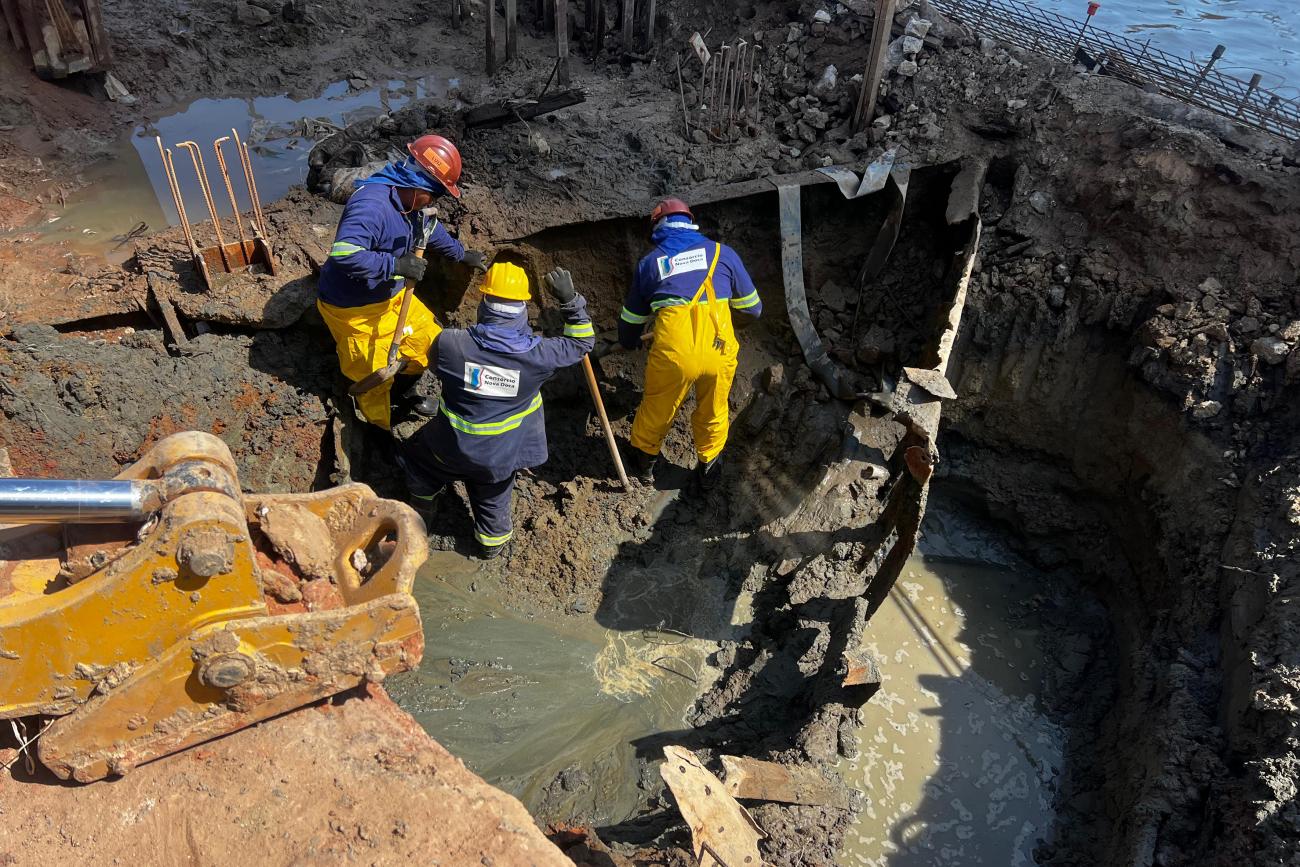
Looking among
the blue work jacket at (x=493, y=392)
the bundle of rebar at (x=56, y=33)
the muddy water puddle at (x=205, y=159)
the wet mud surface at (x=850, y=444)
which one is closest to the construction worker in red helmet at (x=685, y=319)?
the blue work jacket at (x=493, y=392)

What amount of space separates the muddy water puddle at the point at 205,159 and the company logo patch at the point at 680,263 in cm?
320

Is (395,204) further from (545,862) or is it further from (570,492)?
(545,862)

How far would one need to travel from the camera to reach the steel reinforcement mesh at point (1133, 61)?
221 inches

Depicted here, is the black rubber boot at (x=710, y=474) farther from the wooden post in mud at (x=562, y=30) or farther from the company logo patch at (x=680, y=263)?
the wooden post in mud at (x=562, y=30)

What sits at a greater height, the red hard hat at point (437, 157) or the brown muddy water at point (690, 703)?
the red hard hat at point (437, 157)

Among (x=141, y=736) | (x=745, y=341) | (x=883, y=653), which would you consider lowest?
(x=883, y=653)

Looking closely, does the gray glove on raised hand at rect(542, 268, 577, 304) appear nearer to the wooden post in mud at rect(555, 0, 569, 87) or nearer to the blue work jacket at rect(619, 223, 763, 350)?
the blue work jacket at rect(619, 223, 763, 350)

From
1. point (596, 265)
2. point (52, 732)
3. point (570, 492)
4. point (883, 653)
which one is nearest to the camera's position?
point (52, 732)

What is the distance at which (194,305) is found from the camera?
15.9 feet

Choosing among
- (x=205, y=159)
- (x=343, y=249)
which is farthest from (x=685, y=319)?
(x=205, y=159)

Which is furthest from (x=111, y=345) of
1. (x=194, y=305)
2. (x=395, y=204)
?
(x=395, y=204)

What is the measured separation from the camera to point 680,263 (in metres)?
4.86

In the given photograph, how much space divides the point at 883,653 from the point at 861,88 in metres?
4.53

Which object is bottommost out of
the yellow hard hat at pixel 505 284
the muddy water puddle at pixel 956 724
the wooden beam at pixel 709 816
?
the muddy water puddle at pixel 956 724
